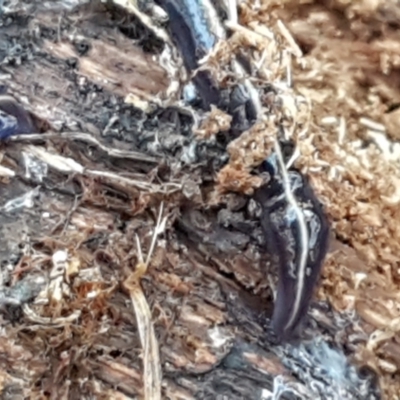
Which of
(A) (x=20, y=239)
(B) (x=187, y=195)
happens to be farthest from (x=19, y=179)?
(B) (x=187, y=195)

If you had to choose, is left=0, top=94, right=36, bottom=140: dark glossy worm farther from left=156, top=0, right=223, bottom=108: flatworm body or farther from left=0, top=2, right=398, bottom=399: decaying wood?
left=156, top=0, right=223, bottom=108: flatworm body

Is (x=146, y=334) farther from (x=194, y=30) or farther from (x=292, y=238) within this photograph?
(x=194, y=30)

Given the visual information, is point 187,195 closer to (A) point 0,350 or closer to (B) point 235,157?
(B) point 235,157

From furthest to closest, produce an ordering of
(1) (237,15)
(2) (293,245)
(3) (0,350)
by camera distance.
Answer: (1) (237,15) → (2) (293,245) → (3) (0,350)

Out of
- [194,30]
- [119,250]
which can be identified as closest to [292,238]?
[119,250]

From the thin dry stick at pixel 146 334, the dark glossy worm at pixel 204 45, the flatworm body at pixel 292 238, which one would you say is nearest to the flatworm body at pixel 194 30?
the dark glossy worm at pixel 204 45

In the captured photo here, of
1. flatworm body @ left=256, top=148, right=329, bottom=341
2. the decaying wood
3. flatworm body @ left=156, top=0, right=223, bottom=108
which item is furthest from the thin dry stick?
flatworm body @ left=156, top=0, right=223, bottom=108
